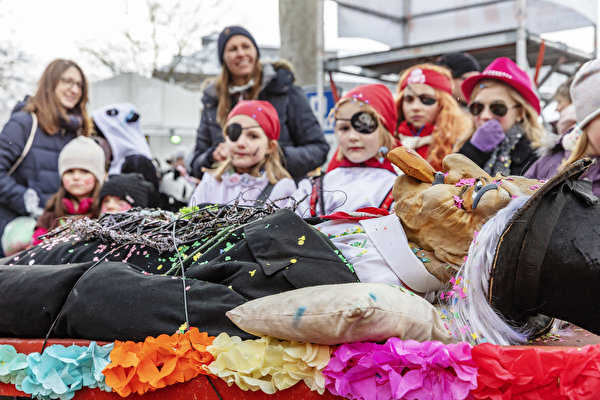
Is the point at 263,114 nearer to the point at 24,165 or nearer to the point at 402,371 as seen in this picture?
the point at 24,165

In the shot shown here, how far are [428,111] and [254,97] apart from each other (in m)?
1.12

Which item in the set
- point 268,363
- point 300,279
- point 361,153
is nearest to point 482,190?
point 300,279

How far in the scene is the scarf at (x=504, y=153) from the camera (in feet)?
9.53

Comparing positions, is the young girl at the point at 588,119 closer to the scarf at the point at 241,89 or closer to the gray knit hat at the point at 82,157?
the scarf at the point at 241,89

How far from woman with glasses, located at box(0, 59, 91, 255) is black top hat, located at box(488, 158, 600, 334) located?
3.03m

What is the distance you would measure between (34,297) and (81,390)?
0.32 meters

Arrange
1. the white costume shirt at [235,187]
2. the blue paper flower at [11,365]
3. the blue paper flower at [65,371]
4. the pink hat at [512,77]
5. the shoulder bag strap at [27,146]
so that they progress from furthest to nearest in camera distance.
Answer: the shoulder bag strap at [27,146], the white costume shirt at [235,187], the pink hat at [512,77], the blue paper flower at [11,365], the blue paper flower at [65,371]

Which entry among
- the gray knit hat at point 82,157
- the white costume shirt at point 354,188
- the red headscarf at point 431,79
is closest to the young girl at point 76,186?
the gray knit hat at point 82,157

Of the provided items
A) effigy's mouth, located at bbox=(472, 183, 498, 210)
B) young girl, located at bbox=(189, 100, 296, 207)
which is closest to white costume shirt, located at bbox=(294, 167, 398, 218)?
young girl, located at bbox=(189, 100, 296, 207)

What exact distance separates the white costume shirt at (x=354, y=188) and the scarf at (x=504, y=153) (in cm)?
51

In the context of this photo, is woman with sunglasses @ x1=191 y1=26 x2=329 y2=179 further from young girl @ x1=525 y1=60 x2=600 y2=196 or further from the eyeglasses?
young girl @ x1=525 y1=60 x2=600 y2=196

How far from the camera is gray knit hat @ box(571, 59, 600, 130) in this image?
90.1 inches

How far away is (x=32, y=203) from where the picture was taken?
138 inches

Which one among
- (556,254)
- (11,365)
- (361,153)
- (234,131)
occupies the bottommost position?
(11,365)
